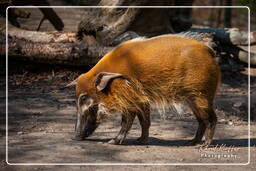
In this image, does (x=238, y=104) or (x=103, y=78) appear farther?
(x=238, y=104)

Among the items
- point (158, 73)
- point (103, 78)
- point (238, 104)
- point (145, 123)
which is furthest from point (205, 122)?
point (238, 104)

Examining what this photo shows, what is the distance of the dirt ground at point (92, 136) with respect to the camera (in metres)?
5.35

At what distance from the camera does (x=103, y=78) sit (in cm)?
562

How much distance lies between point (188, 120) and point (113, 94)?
2144mm

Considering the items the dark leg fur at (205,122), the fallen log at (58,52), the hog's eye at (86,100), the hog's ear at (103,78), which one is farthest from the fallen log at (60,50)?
the hog's ear at (103,78)

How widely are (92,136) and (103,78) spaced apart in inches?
39.7

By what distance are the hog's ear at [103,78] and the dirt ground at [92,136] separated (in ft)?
2.23

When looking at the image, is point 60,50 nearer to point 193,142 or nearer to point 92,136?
point 92,136

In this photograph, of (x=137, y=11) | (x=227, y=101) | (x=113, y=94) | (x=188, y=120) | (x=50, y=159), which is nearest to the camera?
(x=50, y=159)

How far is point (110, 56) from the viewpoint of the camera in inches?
227

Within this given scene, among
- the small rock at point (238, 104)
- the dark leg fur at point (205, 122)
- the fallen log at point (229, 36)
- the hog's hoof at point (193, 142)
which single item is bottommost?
the small rock at point (238, 104)

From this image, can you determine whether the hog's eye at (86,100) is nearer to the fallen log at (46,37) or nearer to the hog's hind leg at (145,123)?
the hog's hind leg at (145,123)

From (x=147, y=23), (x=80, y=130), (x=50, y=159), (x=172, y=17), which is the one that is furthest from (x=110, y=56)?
(x=172, y=17)

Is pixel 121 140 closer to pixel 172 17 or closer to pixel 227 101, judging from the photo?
pixel 227 101
